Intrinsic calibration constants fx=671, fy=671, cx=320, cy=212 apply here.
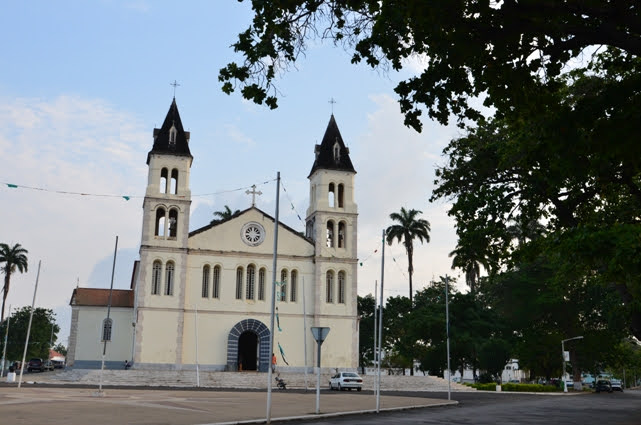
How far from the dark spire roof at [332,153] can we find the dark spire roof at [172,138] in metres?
11.1

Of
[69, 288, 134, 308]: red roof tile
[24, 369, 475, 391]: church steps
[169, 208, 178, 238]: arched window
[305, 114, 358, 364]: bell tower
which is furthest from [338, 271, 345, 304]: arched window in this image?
[69, 288, 134, 308]: red roof tile

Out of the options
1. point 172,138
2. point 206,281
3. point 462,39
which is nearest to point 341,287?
point 206,281

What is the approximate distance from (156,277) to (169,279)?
3.27 feet

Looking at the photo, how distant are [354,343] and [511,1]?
47515 mm

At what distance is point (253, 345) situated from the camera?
54.7m

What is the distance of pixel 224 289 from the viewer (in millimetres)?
52812

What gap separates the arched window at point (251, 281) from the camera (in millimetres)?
53438

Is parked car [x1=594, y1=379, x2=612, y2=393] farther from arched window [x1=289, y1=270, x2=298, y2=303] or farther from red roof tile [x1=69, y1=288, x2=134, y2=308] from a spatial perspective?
red roof tile [x1=69, y1=288, x2=134, y2=308]

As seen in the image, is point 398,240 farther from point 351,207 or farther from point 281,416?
point 281,416

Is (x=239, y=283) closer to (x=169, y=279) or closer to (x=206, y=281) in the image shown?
(x=206, y=281)

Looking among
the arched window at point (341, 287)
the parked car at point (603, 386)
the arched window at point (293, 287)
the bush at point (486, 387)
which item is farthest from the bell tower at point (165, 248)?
the parked car at point (603, 386)

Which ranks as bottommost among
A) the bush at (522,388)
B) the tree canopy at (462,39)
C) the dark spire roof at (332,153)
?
the bush at (522,388)

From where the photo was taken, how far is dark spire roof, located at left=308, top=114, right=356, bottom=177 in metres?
56.9

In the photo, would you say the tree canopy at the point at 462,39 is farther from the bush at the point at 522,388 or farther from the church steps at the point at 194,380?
the bush at the point at 522,388
